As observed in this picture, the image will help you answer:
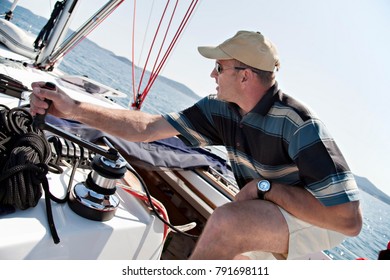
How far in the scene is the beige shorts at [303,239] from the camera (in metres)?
1.24

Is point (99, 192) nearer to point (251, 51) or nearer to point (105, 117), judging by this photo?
point (105, 117)

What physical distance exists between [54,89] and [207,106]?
912mm

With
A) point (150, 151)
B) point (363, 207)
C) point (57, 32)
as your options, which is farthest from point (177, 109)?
point (150, 151)

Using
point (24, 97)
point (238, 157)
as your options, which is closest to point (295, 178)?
point (238, 157)

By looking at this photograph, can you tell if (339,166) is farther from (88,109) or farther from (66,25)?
(66,25)

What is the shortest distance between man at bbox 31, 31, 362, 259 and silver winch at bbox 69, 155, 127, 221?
28 centimetres

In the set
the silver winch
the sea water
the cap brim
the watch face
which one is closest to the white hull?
the silver winch

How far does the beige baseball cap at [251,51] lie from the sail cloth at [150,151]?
2.32 ft

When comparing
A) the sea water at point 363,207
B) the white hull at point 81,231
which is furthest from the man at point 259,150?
the sea water at point 363,207

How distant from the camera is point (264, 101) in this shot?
1481mm

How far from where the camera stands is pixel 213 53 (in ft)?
5.29

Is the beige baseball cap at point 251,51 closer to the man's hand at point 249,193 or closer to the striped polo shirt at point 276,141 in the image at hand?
the striped polo shirt at point 276,141

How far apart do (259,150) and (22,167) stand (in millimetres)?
1006

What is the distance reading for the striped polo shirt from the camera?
3.87 ft
